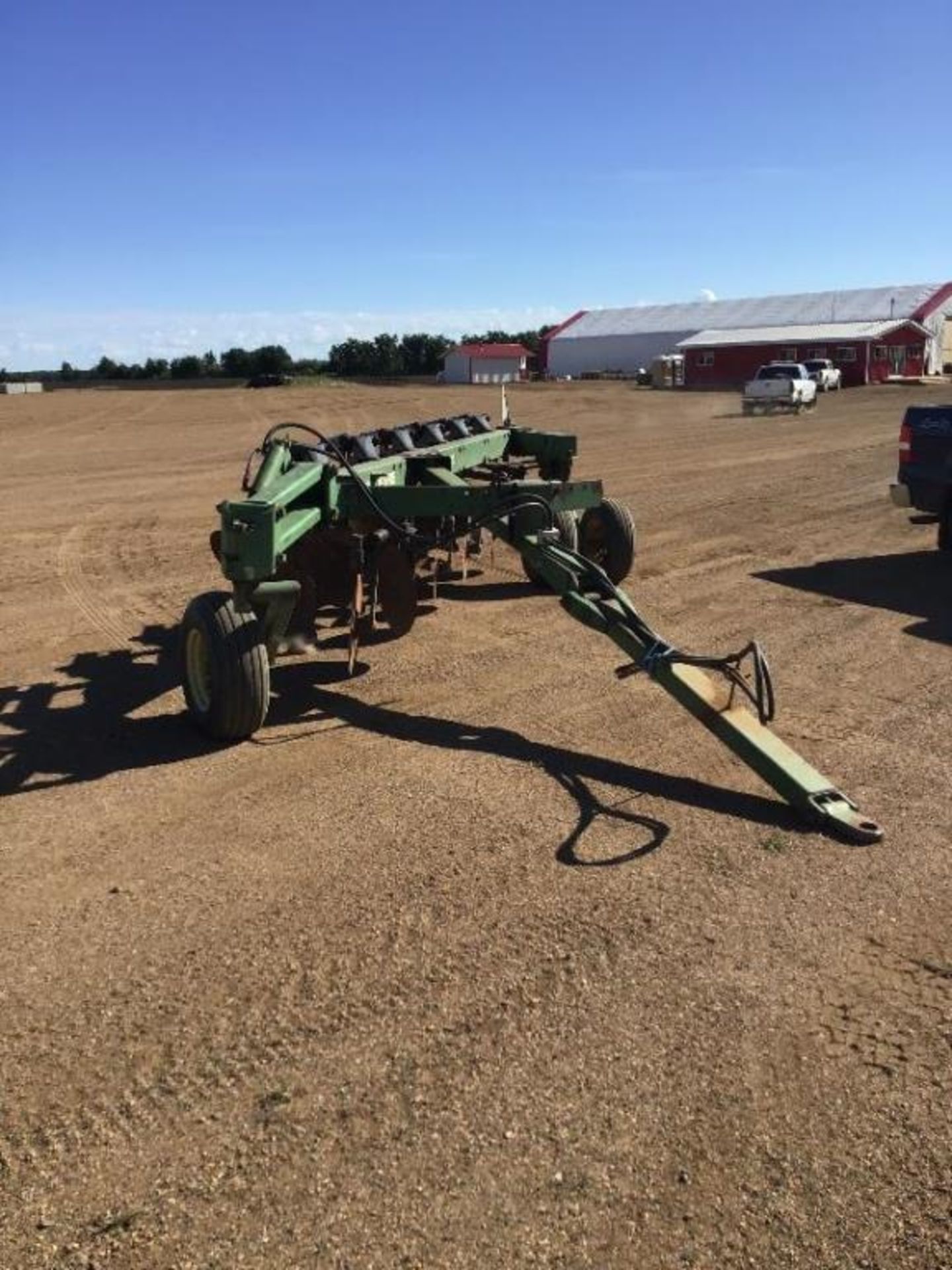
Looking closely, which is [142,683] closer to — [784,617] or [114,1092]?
[114,1092]

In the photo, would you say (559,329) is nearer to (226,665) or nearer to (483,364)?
(483,364)

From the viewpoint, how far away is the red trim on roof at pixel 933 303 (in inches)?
2238

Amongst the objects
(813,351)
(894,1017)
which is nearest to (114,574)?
(894,1017)

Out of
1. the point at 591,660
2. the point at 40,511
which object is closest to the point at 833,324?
the point at 40,511

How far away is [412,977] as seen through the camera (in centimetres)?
330

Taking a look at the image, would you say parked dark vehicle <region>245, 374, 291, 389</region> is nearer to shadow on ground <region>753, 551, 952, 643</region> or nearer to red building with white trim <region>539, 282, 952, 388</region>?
red building with white trim <region>539, 282, 952, 388</region>

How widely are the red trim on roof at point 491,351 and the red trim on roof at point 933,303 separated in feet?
79.3

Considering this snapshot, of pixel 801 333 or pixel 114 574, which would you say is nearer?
pixel 114 574

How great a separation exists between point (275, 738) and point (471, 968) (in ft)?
7.37

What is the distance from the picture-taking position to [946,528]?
9258mm

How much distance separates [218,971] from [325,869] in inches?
27.1

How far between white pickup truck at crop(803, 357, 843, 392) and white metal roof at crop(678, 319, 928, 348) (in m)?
5.49

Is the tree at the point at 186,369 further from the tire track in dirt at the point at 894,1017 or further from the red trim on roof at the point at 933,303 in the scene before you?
the tire track in dirt at the point at 894,1017

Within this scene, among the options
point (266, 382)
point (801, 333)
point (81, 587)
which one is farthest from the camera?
point (266, 382)
